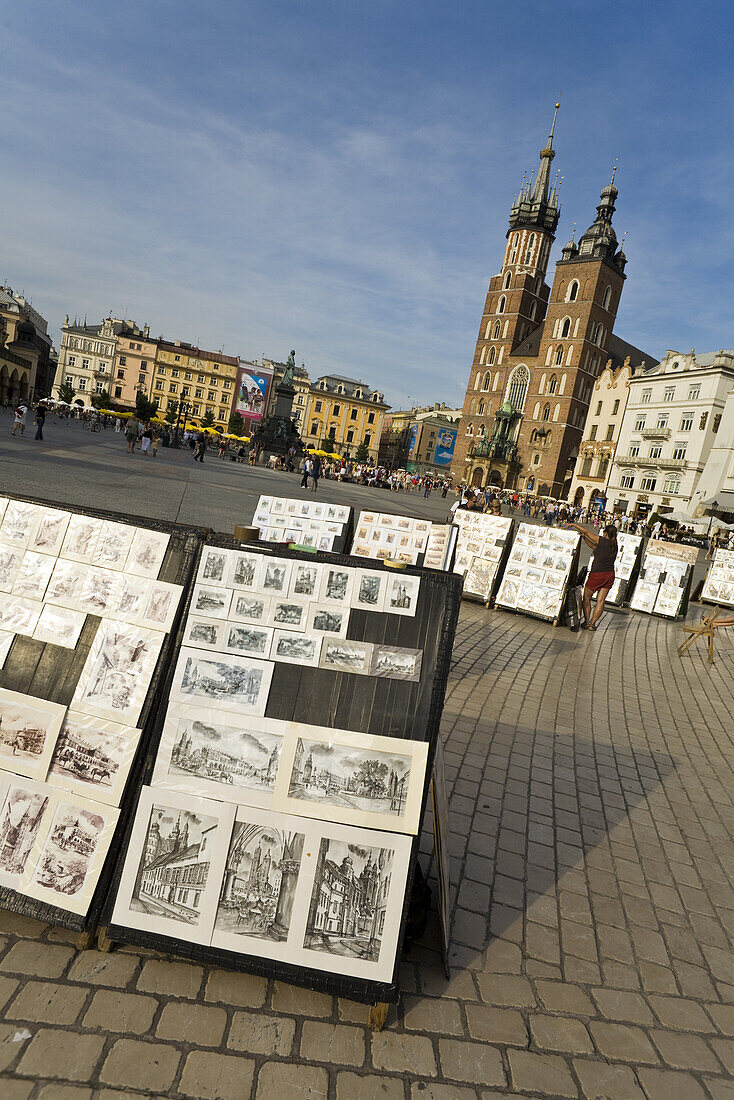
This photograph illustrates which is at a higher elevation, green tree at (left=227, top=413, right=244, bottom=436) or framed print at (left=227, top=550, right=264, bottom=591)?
green tree at (left=227, top=413, right=244, bottom=436)

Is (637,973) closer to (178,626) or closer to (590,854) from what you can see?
(590,854)

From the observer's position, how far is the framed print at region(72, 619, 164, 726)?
2.49 meters

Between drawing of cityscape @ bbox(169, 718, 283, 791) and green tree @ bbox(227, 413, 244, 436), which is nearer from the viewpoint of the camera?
drawing of cityscape @ bbox(169, 718, 283, 791)

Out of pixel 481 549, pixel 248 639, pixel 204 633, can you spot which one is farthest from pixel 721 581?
pixel 204 633

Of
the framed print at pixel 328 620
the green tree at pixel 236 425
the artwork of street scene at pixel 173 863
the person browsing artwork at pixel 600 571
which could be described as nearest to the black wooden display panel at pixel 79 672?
the artwork of street scene at pixel 173 863

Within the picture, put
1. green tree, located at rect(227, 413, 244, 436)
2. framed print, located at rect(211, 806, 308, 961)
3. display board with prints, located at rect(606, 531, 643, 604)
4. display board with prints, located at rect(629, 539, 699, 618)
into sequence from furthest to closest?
green tree, located at rect(227, 413, 244, 436), display board with prints, located at rect(606, 531, 643, 604), display board with prints, located at rect(629, 539, 699, 618), framed print, located at rect(211, 806, 308, 961)

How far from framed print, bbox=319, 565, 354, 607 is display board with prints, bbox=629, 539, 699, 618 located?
1286 cm

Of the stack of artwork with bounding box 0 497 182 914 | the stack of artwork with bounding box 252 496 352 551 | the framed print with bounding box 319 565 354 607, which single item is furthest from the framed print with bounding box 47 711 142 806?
the stack of artwork with bounding box 252 496 352 551

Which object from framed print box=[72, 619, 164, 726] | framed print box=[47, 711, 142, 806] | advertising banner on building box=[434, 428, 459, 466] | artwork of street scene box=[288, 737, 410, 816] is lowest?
framed print box=[47, 711, 142, 806]

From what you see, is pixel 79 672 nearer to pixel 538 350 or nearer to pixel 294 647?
pixel 294 647

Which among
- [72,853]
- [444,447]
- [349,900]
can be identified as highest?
[444,447]

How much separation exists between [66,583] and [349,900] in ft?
5.58

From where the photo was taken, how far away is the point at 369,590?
2.48 meters

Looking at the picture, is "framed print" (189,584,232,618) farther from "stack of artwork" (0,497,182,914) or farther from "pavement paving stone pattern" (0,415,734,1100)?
"pavement paving stone pattern" (0,415,734,1100)
